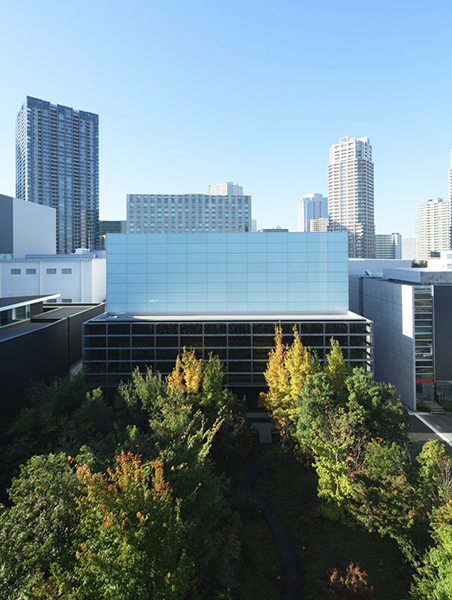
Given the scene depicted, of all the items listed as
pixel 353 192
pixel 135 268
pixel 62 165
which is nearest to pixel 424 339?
pixel 135 268

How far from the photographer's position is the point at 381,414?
2583 cm

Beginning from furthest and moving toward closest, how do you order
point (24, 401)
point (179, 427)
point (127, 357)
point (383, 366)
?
point (383, 366) < point (127, 357) < point (24, 401) < point (179, 427)

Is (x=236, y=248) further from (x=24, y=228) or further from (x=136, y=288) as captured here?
(x=24, y=228)

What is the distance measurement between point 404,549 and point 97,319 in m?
29.7

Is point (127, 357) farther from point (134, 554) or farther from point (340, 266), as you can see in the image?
point (134, 554)

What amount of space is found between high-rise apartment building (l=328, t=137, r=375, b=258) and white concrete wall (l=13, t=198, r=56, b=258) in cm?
11490

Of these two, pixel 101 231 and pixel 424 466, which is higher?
pixel 101 231

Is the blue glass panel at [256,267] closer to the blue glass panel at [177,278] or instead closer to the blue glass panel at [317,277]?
the blue glass panel at [317,277]

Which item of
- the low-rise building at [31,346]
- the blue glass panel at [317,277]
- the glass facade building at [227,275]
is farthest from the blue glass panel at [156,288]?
the blue glass panel at [317,277]

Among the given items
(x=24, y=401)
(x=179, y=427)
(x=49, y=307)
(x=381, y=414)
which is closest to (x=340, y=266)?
(x=381, y=414)

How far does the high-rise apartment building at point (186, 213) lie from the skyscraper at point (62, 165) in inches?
1228

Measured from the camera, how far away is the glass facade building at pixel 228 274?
41406 millimetres

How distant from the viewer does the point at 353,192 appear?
170 m

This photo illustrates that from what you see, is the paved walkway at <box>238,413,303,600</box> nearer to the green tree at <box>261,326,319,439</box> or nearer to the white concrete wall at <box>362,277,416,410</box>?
the green tree at <box>261,326,319,439</box>
